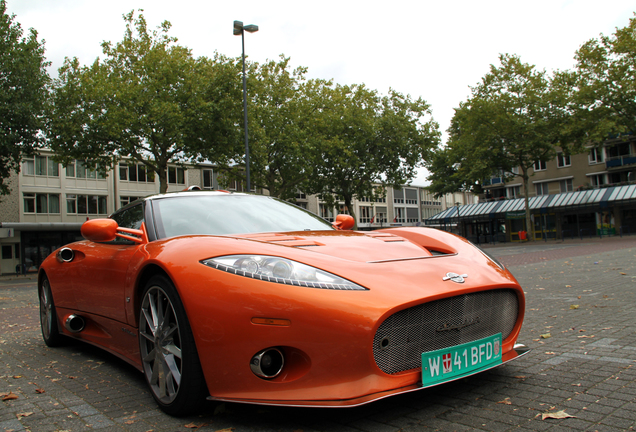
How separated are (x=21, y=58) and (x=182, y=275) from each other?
2578cm

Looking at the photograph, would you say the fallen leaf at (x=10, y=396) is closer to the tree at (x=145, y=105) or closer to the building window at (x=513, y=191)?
the tree at (x=145, y=105)

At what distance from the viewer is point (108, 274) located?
357 centimetres

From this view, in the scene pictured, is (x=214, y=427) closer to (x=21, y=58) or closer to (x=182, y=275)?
(x=182, y=275)

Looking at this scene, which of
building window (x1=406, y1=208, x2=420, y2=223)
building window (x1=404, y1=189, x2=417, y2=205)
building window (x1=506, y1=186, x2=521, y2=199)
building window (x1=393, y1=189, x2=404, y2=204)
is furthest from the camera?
building window (x1=404, y1=189, x2=417, y2=205)

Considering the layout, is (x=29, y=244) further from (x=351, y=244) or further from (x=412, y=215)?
(x=412, y=215)

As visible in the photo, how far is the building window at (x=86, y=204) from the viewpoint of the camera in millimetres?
42203

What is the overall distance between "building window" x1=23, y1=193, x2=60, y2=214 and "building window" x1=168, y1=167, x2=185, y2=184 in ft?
32.6

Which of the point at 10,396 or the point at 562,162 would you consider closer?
the point at 10,396

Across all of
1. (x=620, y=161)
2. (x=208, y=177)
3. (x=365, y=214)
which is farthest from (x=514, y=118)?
(x=365, y=214)

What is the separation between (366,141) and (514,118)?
12.0m

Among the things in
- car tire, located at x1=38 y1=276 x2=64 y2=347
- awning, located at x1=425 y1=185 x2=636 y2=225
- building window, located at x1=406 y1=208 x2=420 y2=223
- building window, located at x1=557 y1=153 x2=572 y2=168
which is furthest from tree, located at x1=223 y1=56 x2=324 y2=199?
building window, located at x1=406 y1=208 x2=420 y2=223

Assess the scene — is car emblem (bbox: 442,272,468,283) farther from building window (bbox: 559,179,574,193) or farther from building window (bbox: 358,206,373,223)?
building window (bbox: 358,206,373,223)

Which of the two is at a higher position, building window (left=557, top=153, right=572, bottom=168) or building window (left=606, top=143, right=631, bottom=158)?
building window (left=606, top=143, right=631, bottom=158)

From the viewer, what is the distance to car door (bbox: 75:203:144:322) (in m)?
3.38
